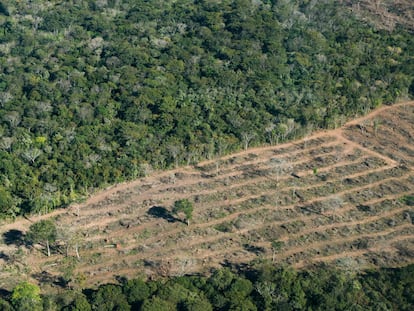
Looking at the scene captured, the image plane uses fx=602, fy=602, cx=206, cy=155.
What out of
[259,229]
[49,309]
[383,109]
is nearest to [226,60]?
[383,109]

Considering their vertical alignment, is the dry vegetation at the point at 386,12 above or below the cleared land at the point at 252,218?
above

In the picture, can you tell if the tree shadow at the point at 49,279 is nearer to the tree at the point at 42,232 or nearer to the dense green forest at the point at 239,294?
the dense green forest at the point at 239,294

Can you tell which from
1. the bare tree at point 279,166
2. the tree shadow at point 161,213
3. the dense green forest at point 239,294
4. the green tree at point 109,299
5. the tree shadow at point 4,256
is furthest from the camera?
the bare tree at point 279,166

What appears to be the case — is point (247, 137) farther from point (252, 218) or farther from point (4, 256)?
point (4, 256)

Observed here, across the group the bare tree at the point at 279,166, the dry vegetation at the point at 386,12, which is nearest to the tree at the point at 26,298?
the bare tree at the point at 279,166

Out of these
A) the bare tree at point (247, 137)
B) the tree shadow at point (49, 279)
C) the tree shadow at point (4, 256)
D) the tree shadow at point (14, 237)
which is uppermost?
the bare tree at point (247, 137)

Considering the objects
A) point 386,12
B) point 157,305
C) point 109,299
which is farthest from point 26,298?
point 386,12
